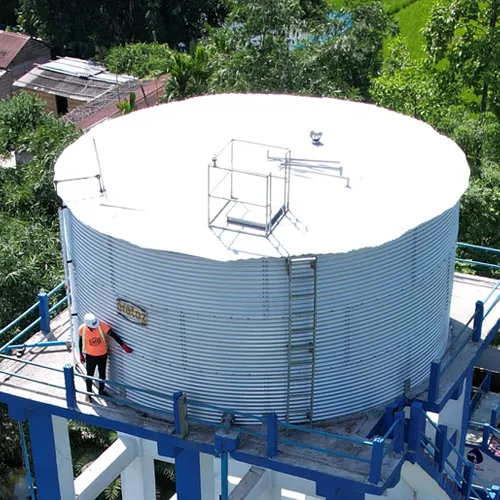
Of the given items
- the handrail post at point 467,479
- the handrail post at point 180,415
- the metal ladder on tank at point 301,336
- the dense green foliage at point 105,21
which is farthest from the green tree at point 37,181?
the dense green foliage at point 105,21

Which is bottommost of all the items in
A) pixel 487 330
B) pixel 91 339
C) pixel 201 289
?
pixel 487 330

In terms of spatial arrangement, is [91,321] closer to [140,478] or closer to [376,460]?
[376,460]

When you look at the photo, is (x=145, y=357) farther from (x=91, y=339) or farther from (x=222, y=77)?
(x=222, y=77)

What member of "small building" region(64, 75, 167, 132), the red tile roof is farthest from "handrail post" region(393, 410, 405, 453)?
the red tile roof

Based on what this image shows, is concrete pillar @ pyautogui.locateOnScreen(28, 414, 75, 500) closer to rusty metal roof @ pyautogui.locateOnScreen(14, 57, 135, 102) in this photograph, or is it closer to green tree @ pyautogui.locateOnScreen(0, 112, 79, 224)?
green tree @ pyautogui.locateOnScreen(0, 112, 79, 224)

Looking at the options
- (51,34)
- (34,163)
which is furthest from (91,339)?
(51,34)

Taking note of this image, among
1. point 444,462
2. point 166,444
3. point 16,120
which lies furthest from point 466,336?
point 16,120

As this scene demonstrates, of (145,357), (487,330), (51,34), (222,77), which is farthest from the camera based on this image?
(51,34)
